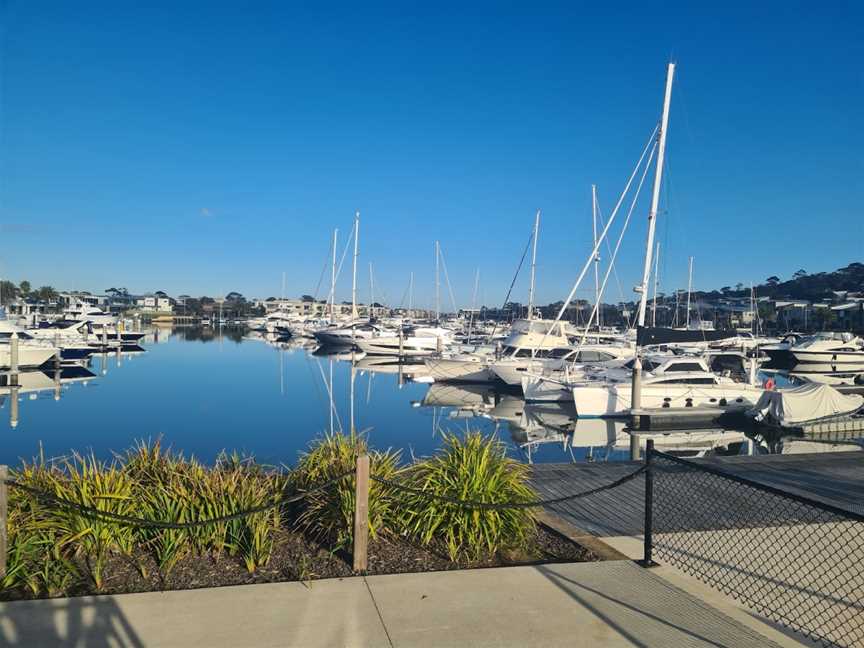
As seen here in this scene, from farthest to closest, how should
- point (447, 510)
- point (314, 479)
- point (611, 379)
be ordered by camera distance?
point (611, 379) < point (314, 479) < point (447, 510)

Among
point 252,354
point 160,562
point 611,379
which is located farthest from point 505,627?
point 252,354

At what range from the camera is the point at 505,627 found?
15.8ft

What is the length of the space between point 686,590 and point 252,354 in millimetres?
59839

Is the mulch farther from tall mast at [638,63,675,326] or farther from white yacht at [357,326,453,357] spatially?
white yacht at [357,326,453,357]

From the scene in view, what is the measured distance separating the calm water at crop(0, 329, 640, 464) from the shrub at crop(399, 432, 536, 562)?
436 inches

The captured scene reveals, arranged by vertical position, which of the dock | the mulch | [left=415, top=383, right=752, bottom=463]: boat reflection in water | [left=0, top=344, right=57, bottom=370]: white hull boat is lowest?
[left=415, top=383, right=752, bottom=463]: boat reflection in water

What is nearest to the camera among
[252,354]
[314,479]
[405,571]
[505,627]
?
[505,627]

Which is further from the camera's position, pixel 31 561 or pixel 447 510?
pixel 447 510

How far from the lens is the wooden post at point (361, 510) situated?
5.79 meters

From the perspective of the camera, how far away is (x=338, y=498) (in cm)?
659

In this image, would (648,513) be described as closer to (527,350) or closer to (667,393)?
(667,393)

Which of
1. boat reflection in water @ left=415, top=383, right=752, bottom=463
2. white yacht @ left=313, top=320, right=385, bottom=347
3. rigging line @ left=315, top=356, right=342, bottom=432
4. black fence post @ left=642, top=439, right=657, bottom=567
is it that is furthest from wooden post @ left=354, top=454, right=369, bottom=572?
white yacht @ left=313, top=320, right=385, bottom=347

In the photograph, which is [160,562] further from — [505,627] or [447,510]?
[505,627]

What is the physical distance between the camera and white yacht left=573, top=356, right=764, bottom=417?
2552 cm
